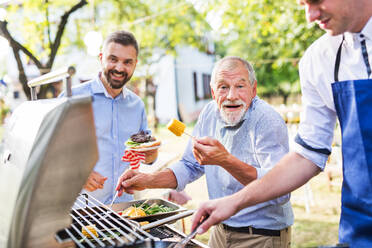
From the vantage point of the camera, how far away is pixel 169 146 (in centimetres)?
1310

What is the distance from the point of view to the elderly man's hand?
6.58ft

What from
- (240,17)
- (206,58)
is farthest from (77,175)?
(206,58)

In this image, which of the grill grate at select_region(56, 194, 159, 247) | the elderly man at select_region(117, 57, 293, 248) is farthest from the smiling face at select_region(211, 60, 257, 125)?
the grill grate at select_region(56, 194, 159, 247)

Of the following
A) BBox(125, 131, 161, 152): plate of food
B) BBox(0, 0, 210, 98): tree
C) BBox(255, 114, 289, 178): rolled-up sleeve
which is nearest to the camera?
BBox(255, 114, 289, 178): rolled-up sleeve

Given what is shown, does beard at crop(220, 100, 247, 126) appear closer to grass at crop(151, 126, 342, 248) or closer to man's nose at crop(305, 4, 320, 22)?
man's nose at crop(305, 4, 320, 22)

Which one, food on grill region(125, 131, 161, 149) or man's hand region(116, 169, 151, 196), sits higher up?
food on grill region(125, 131, 161, 149)

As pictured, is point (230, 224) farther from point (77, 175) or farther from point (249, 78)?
point (77, 175)

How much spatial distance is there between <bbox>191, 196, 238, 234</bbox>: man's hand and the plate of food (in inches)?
51.3

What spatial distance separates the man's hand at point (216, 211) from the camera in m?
1.49

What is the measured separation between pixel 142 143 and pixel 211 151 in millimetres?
1025

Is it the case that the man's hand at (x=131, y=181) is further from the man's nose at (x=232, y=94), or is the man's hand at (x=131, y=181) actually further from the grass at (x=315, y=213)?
the grass at (x=315, y=213)

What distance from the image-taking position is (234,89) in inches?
95.2

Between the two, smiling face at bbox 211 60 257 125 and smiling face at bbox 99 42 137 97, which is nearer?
smiling face at bbox 211 60 257 125

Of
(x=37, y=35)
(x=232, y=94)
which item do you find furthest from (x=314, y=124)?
(x=37, y=35)
